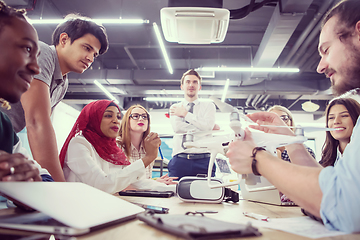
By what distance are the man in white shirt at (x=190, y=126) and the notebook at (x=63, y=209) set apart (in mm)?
1325

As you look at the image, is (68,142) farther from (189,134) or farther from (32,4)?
(32,4)

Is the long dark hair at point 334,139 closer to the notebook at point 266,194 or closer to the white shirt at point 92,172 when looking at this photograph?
the notebook at point 266,194

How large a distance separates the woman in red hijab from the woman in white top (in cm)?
54

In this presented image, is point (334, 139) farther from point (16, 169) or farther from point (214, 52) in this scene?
point (214, 52)

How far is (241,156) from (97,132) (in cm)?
125

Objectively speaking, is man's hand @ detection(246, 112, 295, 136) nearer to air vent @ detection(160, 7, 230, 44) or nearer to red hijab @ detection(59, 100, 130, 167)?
red hijab @ detection(59, 100, 130, 167)

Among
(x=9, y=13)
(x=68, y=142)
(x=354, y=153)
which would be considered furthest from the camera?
(x=68, y=142)

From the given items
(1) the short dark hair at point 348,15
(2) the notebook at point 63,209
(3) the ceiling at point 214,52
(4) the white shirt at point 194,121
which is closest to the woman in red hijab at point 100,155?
(2) the notebook at point 63,209

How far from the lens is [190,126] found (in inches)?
103

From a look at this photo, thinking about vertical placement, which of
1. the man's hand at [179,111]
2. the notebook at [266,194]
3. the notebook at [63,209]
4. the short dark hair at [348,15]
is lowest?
the notebook at [266,194]

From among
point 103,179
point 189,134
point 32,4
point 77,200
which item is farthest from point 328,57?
point 32,4

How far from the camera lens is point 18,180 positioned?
1.88 feet

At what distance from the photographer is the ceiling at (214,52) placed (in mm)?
4362

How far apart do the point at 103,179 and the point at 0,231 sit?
36.6 inches
